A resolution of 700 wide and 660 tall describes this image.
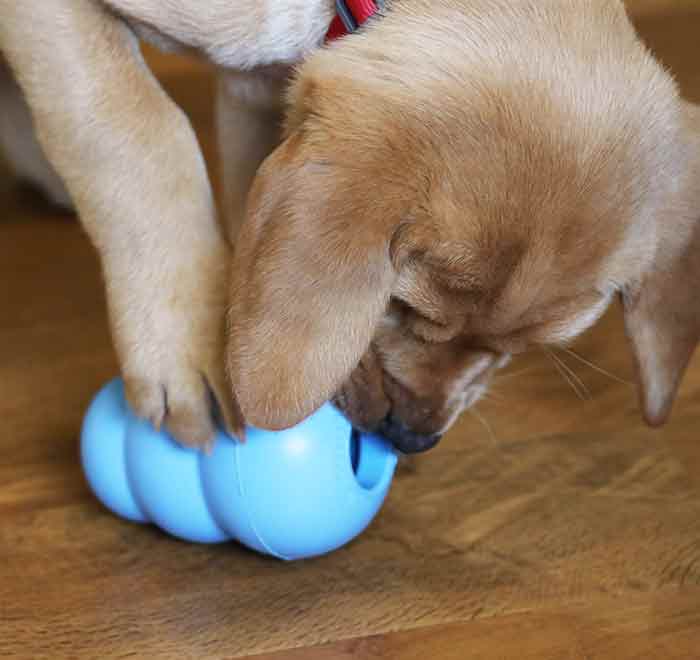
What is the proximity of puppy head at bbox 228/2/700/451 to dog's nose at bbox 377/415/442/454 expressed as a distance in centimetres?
24

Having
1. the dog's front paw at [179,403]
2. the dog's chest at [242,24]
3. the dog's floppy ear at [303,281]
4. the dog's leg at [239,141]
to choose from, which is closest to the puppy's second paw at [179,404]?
the dog's front paw at [179,403]

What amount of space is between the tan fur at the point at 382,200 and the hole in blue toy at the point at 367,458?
0.16 feet

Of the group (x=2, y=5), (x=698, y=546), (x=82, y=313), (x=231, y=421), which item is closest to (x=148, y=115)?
(x=2, y=5)

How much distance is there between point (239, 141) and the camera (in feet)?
7.78

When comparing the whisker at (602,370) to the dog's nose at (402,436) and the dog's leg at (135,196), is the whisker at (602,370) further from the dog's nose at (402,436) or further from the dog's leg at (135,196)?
the dog's leg at (135,196)

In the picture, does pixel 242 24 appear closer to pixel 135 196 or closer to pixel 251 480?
pixel 135 196

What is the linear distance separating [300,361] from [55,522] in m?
0.63

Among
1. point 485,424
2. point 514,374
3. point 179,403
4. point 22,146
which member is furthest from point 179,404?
point 22,146

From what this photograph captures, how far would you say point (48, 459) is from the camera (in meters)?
2.11

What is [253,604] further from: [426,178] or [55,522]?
[426,178]

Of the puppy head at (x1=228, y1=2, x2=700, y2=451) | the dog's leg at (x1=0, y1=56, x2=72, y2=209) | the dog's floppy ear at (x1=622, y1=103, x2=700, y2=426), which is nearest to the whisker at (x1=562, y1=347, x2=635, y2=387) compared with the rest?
the dog's floppy ear at (x1=622, y1=103, x2=700, y2=426)

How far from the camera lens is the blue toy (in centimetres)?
174

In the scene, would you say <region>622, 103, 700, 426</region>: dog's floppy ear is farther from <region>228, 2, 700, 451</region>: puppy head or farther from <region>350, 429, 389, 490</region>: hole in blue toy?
<region>350, 429, 389, 490</region>: hole in blue toy

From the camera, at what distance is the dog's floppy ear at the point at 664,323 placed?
71.9 inches
